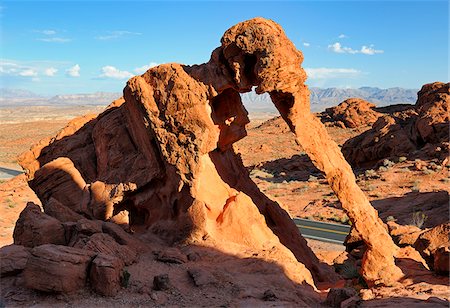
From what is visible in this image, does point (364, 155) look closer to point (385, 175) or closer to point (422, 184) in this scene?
point (385, 175)

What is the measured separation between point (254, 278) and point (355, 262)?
5.68 m

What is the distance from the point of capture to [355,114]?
220ft

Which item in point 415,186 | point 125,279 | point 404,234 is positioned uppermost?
point 125,279

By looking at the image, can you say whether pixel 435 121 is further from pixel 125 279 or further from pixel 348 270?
pixel 125 279

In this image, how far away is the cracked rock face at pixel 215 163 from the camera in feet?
38.0

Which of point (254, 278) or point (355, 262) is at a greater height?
point (254, 278)

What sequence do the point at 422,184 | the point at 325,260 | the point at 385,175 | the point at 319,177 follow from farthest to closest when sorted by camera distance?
1. the point at 319,177
2. the point at 385,175
3. the point at 422,184
4. the point at 325,260

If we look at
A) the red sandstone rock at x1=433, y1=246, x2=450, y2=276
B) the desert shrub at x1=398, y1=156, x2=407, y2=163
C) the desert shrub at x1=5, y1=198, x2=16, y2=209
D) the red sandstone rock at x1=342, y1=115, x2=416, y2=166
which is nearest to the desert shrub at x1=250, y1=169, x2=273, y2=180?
the red sandstone rock at x1=342, y1=115, x2=416, y2=166

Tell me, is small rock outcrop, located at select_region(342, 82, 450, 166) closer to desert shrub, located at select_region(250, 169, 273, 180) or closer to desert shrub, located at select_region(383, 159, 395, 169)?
desert shrub, located at select_region(383, 159, 395, 169)

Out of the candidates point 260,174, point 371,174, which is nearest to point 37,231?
point 371,174

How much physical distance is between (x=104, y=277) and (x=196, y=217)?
155 inches

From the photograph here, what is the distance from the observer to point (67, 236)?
10.8m

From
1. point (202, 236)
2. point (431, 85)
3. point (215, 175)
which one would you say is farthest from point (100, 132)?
point (431, 85)

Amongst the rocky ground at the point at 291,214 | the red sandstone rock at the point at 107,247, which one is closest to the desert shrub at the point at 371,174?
the rocky ground at the point at 291,214
